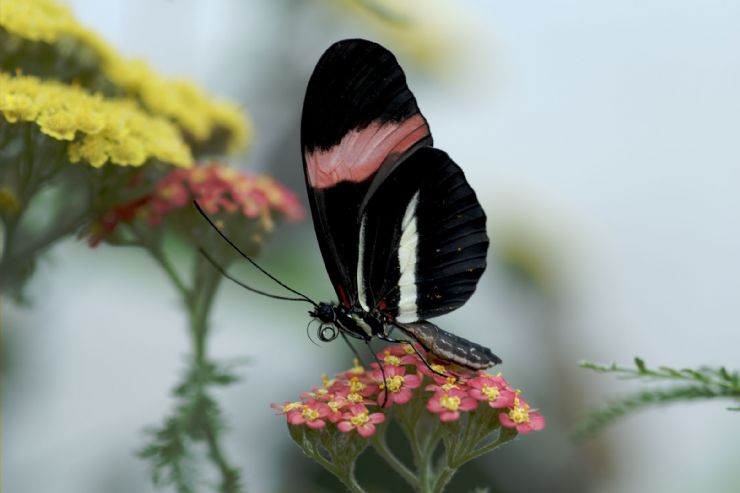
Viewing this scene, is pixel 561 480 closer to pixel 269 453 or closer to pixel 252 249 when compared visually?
pixel 269 453

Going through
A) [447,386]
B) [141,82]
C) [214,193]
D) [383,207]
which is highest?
[141,82]

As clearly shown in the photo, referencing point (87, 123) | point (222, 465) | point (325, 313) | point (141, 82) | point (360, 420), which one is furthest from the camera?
point (141, 82)

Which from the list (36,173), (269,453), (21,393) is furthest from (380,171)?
(269,453)

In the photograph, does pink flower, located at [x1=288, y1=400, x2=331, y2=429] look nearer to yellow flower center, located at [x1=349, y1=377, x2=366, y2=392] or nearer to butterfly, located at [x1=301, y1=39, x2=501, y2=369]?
yellow flower center, located at [x1=349, y1=377, x2=366, y2=392]

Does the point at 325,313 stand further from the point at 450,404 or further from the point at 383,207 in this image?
the point at 450,404

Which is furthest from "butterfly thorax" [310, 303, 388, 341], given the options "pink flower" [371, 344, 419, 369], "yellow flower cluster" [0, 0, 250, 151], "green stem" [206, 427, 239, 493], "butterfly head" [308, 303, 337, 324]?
"yellow flower cluster" [0, 0, 250, 151]

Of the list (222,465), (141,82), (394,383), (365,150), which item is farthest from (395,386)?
(141,82)
